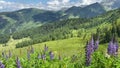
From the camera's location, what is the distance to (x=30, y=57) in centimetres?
2759

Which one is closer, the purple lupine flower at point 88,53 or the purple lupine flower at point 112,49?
the purple lupine flower at point 88,53

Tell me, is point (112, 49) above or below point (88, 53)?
above

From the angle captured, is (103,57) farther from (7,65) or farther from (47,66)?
(7,65)

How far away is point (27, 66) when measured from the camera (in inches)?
960

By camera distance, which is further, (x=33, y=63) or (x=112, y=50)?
(x=33, y=63)

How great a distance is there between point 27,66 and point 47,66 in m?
4.66

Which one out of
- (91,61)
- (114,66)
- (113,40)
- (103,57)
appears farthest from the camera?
(113,40)

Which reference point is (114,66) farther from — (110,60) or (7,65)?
(7,65)

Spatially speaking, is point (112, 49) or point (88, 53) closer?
point (88, 53)

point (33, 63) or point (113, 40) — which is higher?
point (113, 40)

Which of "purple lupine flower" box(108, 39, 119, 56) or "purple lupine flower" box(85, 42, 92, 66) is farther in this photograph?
"purple lupine flower" box(108, 39, 119, 56)

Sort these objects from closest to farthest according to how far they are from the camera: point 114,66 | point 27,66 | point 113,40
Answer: point 114,66 → point 113,40 → point 27,66

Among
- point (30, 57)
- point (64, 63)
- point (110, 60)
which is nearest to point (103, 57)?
point (110, 60)

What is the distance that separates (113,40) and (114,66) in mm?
4609
